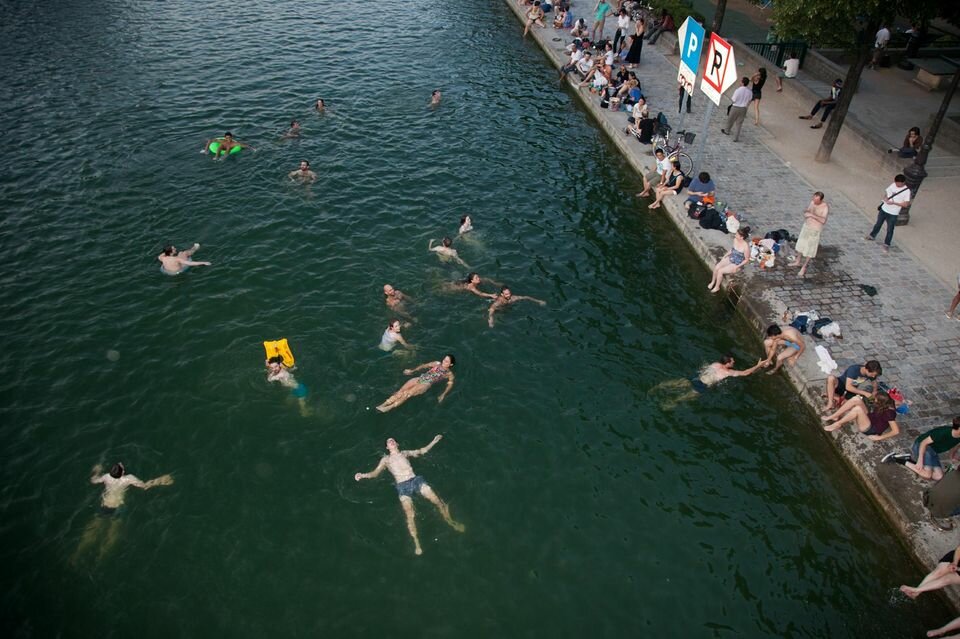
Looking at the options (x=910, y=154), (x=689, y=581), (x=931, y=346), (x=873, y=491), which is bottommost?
(x=689, y=581)

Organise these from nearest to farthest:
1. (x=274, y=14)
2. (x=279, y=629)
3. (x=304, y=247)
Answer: (x=279, y=629), (x=304, y=247), (x=274, y=14)

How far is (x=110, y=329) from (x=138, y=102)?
16018 mm

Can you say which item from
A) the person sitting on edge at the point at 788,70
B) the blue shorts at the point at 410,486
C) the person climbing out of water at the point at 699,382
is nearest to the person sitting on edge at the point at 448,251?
the person climbing out of water at the point at 699,382

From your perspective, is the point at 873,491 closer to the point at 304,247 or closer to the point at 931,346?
the point at 931,346

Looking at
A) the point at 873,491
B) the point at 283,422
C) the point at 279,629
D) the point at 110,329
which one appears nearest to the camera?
the point at 279,629

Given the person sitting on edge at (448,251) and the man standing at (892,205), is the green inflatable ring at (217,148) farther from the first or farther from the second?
the man standing at (892,205)

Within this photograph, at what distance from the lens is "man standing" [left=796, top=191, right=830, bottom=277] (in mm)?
18188

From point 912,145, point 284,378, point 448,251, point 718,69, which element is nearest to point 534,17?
point 718,69

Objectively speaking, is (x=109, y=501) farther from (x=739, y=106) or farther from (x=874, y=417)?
(x=739, y=106)

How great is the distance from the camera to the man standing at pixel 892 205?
18.7m

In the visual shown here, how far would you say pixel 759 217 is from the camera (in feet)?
70.4

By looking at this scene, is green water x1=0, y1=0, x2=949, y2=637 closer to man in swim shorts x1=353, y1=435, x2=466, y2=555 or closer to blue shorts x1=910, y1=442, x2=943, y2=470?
man in swim shorts x1=353, y1=435, x2=466, y2=555

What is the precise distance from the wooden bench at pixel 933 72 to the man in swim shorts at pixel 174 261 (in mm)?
32068

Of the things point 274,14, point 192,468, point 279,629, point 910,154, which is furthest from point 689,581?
point 274,14
